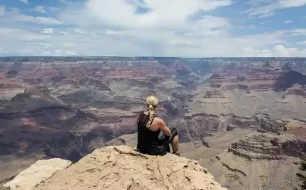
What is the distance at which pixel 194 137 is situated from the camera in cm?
15962

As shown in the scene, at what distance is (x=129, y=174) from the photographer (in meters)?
8.98

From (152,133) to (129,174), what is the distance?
155 centimetres

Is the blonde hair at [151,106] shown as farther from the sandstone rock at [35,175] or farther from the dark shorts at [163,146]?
the sandstone rock at [35,175]

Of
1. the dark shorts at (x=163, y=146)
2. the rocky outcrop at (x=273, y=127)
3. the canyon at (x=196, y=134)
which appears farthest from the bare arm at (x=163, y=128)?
the rocky outcrop at (x=273, y=127)

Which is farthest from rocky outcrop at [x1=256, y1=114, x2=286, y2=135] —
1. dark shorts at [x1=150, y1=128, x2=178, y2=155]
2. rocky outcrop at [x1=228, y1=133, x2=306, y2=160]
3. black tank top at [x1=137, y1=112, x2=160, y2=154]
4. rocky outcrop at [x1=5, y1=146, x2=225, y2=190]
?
rocky outcrop at [x1=5, y1=146, x2=225, y2=190]

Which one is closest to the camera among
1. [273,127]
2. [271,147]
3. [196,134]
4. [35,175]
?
[35,175]

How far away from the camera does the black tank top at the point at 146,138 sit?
396 inches

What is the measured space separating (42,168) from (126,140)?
393 feet

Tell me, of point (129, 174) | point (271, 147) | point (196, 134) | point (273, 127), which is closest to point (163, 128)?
point (129, 174)

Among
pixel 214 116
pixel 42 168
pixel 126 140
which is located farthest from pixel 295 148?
pixel 214 116

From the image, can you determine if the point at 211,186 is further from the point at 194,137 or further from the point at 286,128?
the point at 194,137

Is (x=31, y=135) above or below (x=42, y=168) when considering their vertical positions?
below

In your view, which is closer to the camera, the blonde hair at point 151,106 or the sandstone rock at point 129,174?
the sandstone rock at point 129,174

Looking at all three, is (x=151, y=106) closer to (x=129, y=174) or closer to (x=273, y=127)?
(x=129, y=174)
